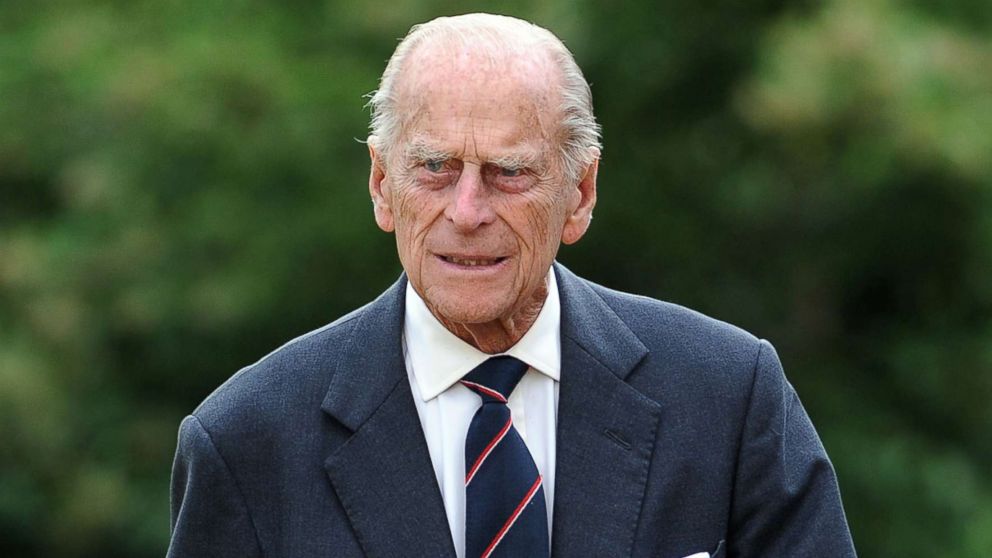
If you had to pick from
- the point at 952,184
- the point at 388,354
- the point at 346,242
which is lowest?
the point at 346,242

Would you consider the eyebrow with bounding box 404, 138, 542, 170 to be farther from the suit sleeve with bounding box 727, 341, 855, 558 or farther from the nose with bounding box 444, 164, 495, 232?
the suit sleeve with bounding box 727, 341, 855, 558

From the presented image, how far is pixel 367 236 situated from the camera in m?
7.13

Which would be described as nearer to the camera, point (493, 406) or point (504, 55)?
point (504, 55)

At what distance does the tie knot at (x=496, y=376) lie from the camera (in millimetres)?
2582

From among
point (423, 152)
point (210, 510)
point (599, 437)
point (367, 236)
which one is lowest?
point (367, 236)

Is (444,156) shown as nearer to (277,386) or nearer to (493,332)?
(493,332)

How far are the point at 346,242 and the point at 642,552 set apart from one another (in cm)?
474

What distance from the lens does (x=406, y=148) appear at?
2471mm

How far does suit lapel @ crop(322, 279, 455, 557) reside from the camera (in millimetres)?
2492

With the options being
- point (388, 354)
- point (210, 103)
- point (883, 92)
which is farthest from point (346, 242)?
point (388, 354)

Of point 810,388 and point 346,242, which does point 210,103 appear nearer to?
point 346,242

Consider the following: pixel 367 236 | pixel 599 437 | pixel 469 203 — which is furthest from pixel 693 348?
pixel 367 236

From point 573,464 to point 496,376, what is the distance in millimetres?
184

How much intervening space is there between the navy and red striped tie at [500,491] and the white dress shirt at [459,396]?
51mm
